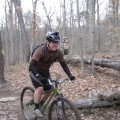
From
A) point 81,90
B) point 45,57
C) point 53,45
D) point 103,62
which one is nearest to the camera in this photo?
point 53,45

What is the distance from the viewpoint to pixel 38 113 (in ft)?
17.9

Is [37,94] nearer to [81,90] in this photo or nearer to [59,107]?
[59,107]

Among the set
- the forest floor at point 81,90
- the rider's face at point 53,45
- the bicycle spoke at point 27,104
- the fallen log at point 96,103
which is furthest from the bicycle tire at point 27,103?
the rider's face at point 53,45

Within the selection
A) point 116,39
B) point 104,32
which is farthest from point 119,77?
point 104,32

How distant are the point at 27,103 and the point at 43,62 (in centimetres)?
168

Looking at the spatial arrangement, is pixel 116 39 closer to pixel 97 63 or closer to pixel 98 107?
pixel 97 63

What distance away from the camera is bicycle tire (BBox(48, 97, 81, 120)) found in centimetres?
469

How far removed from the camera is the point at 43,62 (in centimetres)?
533

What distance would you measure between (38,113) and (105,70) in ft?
23.7

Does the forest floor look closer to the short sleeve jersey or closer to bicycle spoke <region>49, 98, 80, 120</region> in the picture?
bicycle spoke <region>49, 98, 80, 120</region>

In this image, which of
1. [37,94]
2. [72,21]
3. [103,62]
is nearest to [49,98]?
[37,94]

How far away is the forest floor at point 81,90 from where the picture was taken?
6189 mm

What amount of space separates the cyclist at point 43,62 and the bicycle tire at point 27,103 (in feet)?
2.73

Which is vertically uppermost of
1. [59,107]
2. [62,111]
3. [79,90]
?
[59,107]
